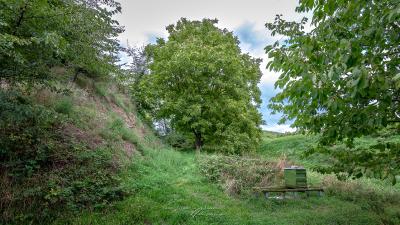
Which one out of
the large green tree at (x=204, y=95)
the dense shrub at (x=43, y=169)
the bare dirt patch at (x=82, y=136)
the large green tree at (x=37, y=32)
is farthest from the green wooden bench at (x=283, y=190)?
the large green tree at (x=204, y=95)

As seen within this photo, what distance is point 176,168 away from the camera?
11.6 metres

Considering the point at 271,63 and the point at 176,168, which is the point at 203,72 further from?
the point at 271,63

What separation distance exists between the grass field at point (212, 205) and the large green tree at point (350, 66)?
2749mm

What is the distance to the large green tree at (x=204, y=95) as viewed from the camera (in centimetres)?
1783

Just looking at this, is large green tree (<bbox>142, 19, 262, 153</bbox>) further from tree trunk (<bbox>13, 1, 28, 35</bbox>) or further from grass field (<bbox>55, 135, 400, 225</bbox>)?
tree trunk (<bbox>13, 1, 28, 35</bbox>)

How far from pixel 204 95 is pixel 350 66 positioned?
49.9ft

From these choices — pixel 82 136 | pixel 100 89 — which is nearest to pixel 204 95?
pixel 100 89

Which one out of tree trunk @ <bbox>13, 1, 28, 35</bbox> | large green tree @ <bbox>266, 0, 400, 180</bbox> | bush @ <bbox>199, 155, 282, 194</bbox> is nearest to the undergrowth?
tree trunk @ <bbox>13, 1, 28, 35</bbox>

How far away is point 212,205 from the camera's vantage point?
784 centimetres

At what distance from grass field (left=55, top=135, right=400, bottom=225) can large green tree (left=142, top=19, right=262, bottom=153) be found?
6.62 meters

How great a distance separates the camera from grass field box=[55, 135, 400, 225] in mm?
6527

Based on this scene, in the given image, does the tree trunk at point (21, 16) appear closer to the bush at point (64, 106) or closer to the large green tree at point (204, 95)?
the bush at point (64, 106)

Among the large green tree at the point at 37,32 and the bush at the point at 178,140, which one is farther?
the bush at the point at 178,140

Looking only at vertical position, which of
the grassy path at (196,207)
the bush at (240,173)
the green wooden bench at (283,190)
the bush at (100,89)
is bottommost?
the grassy path at (196,207)
